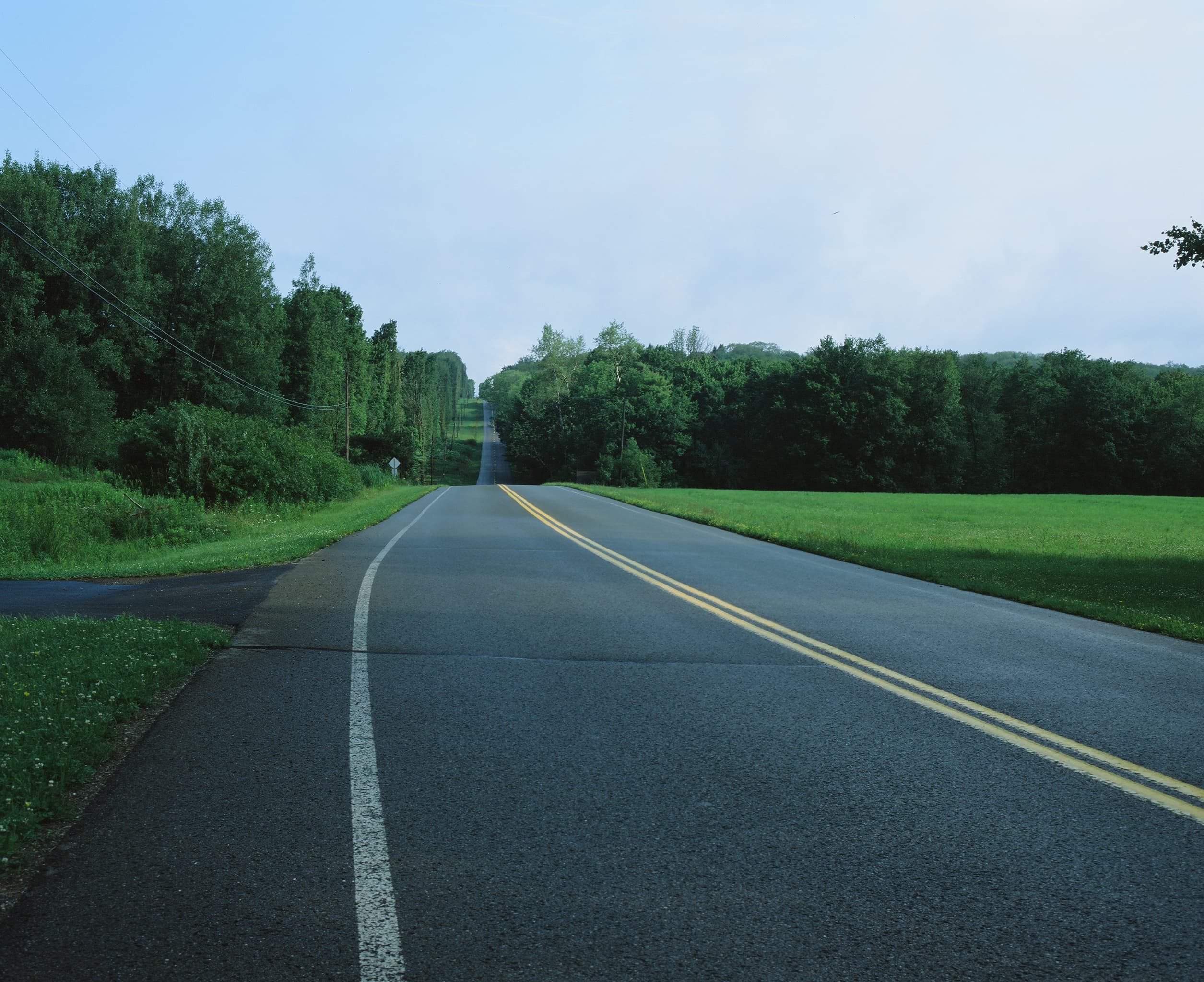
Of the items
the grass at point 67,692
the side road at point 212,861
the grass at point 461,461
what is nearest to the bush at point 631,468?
the grass at point 461,461

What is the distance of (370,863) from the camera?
336 centimetres

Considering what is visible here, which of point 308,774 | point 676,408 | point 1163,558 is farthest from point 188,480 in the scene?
point 676,408

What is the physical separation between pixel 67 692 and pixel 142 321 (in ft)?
170

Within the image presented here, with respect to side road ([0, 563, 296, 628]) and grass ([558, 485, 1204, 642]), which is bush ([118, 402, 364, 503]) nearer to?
grass ([558, 485, 1204, 642])

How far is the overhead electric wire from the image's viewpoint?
44969mm

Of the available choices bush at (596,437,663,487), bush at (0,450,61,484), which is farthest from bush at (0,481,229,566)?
bush at (596,437,663,487)

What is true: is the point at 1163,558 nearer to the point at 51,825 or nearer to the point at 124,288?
the point at 51,825

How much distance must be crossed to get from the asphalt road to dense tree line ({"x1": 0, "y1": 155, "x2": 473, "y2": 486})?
25.6 meters

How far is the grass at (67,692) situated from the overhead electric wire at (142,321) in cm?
4173

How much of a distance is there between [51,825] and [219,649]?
363 centimetres

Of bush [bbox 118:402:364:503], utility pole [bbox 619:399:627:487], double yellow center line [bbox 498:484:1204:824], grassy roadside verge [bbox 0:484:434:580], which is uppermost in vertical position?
utility pole [bbox 619:399:627:487]

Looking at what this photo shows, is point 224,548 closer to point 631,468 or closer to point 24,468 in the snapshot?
point 24,468

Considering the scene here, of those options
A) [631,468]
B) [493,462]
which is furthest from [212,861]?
[493,462]

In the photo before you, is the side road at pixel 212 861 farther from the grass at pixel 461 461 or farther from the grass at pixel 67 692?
the grass at pixel 461 461
